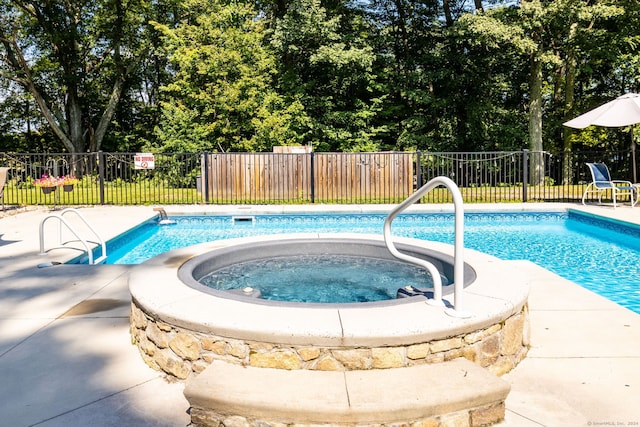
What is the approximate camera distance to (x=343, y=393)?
7.12 ft

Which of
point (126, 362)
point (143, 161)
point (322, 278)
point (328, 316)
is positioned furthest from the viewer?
point (143, 161)

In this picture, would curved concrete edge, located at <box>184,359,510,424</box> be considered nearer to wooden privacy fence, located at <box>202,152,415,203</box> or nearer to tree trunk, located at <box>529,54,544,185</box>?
wooden privacy fence, located at <box>202,152,415,203</box>

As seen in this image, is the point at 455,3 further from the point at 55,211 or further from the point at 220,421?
the point at 220,421

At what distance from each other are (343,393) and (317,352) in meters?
0.29

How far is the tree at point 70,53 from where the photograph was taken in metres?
18.7

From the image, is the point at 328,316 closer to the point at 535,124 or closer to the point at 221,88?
the point at 221,88

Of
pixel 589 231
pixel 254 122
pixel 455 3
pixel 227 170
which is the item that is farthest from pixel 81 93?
pixel 589 231

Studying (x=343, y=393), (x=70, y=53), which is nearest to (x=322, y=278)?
(x=343, y=393)

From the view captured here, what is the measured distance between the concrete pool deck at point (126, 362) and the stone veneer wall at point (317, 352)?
10 cm

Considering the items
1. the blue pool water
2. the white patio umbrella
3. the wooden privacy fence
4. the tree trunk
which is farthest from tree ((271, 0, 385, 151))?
the white patio umbrella

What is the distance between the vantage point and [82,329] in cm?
328

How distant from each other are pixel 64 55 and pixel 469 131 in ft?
56.9

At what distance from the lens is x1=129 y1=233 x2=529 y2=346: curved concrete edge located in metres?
2.39

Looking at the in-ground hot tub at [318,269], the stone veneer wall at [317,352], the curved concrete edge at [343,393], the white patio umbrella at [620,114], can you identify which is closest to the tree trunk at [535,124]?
the white patio umbrella at [620,114]
